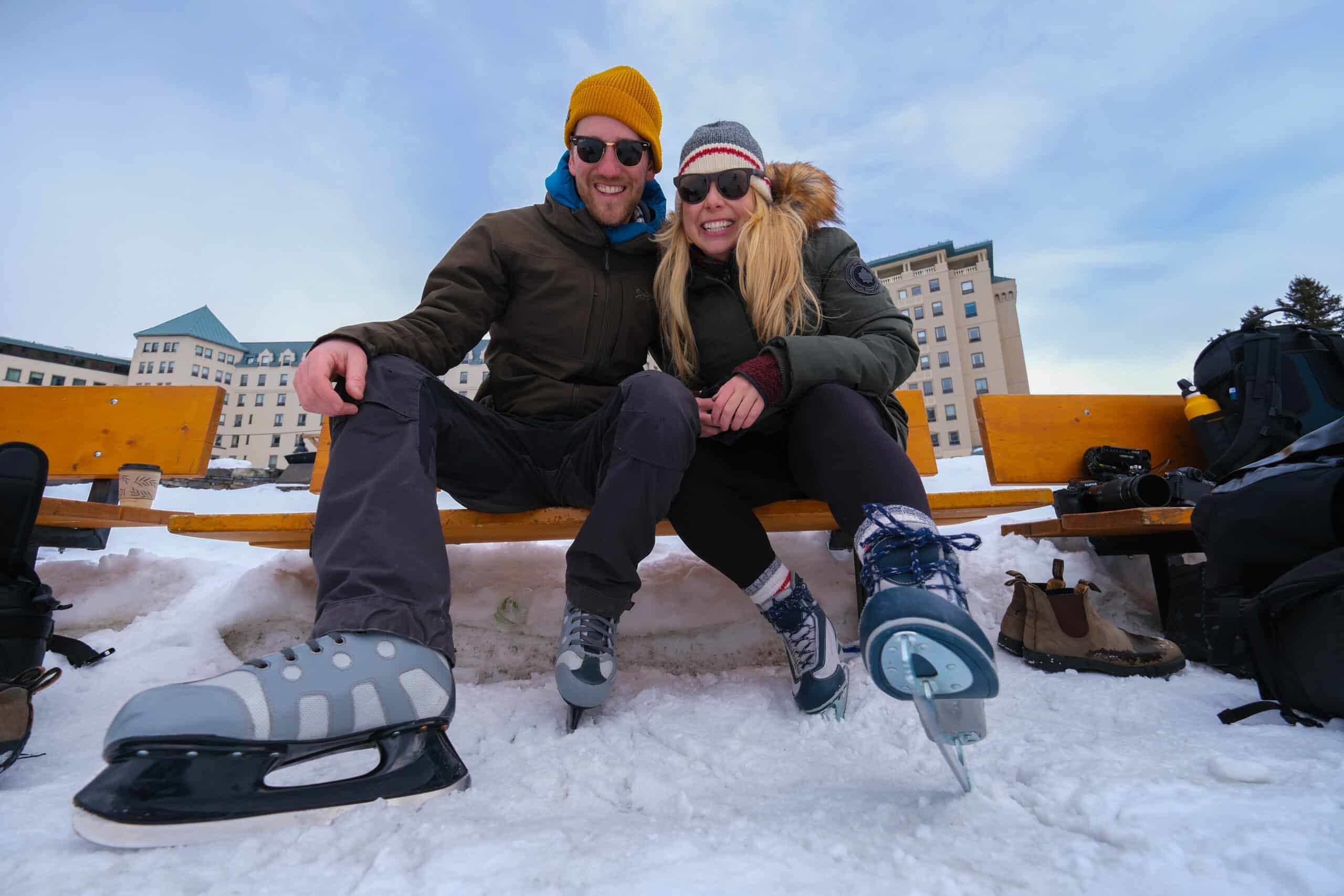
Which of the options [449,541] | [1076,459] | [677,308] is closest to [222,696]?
[449,541]

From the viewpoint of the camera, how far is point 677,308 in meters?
1.86

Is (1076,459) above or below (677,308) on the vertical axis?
below

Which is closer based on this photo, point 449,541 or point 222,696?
point 222,696

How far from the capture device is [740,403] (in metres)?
1.42

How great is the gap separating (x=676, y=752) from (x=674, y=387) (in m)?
0.76

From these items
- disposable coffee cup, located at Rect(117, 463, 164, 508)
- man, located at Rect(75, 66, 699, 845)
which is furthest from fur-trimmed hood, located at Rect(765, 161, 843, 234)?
disposable coffee cup, located at Rect(117, 463, 164, 508)

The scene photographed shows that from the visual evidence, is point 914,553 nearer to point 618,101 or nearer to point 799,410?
point 799,410

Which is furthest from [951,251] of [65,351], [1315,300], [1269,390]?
[65,351]

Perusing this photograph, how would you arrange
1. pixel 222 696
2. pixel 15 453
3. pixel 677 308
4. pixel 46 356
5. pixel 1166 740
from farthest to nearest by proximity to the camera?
pixel 46 356 < pixel 677 308 < pixel 15 453 < pixel 1166 740 < pixel 222 696

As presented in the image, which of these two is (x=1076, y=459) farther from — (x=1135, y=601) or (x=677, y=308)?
(x=677, y=308)

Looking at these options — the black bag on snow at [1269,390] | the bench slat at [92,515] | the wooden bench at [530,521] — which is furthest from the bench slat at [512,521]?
the black bag on snow at [1269,390]

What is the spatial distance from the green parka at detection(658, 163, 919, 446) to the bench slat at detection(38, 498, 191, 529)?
1615 mm

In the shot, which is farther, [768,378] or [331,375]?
[768,378]

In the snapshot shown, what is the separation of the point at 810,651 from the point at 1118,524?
1.17m
